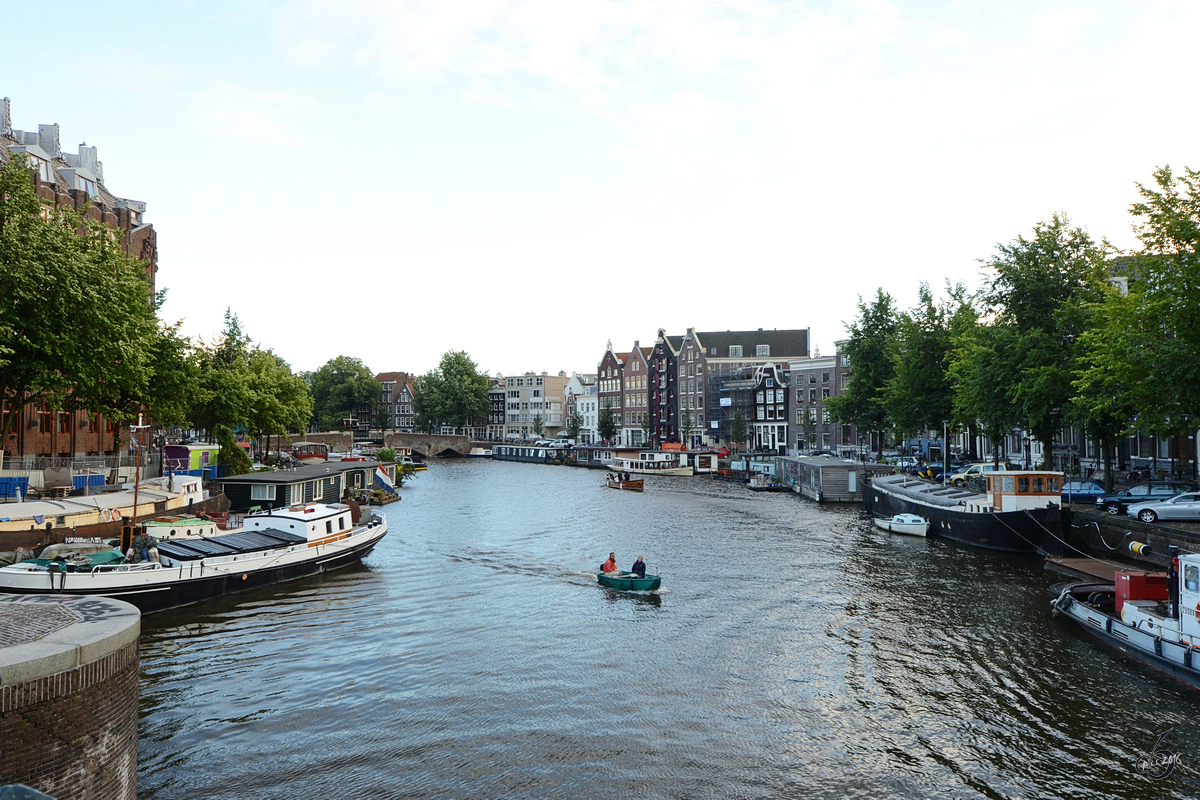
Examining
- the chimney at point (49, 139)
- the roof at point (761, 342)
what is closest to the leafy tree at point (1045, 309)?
the chimney at point (49, 139)

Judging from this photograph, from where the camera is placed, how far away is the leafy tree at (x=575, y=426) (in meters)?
165

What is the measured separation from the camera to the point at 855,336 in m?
82.4

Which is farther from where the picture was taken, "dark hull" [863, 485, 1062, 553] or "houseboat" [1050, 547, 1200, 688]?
"dark hull" [863, 485, 1062, 553]

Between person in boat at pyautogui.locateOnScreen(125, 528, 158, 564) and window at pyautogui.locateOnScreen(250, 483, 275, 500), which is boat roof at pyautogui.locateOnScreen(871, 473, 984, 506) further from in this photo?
person in boat at pyautogui.locateOnScreen(125, 528, 158, 564)

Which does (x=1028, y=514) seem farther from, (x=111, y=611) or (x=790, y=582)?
(x=111, y=611)

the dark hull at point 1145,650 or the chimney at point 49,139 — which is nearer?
the dark hull at point 1145,650

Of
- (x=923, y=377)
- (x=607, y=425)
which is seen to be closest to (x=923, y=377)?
(x=923, y=377)

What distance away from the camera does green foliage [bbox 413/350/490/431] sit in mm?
175625

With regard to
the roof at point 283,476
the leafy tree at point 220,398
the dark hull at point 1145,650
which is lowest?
the dark hull at point 1145,650

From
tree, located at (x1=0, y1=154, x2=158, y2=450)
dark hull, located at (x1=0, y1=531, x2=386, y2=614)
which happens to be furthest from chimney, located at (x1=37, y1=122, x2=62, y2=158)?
dark hull, located at (x1=0, y1=531, x2=386, y2=614)

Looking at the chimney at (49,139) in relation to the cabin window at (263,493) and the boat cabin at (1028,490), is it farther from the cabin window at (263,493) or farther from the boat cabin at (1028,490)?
the boat cabin at (1028,490)

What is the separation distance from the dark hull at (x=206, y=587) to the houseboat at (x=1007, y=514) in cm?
3432

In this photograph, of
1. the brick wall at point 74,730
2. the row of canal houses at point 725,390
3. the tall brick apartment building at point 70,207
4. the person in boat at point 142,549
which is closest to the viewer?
the brick wall at point 74,730

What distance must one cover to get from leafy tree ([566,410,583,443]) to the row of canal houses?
999 centimetres
